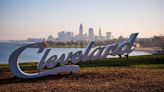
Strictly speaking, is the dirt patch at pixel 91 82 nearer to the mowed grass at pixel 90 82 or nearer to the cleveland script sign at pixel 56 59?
the mowed grass at pixel 90 82

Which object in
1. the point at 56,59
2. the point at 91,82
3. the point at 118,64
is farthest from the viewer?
the point at 118,64

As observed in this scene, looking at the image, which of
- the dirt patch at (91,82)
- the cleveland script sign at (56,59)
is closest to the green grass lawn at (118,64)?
the cleveland script sign at (56,59)

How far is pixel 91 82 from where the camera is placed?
1773 cm

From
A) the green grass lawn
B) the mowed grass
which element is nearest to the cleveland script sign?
the mowed grass

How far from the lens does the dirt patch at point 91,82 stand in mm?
15656

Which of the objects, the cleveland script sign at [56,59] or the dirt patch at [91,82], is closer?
the dirt patch at [91,82]

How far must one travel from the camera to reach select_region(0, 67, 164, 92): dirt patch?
15.7 m

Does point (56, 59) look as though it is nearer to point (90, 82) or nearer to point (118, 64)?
point (90, 82)

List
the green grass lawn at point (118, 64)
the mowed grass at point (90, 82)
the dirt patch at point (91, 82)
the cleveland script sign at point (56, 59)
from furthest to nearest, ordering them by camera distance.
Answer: the green grass lawn at point (118, 64)
the cleveland script sign at point (56, 59)
the dirt patch at point (91, 82)
the mowed grass at point (90, 82)

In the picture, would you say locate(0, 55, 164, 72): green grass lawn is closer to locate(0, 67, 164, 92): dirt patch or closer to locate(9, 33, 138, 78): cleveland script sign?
locate(9, 33, 138, 78): cleveland script sign

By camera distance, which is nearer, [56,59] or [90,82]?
[90,82]

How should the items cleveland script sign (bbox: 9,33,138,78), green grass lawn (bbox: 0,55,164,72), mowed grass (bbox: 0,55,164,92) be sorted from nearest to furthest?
1. mowed grass (bbox: 0,55,164,92)
2. cleveland script sign (bbox: 9,33,138,78)
3. green grass lawn (bbox: 0,55,164,72)

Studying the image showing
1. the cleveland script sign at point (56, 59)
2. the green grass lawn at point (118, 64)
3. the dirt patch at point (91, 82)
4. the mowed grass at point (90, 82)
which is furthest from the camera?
the green grass lawn at point (118, 64)

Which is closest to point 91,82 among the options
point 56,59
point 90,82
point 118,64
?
point 90,82
